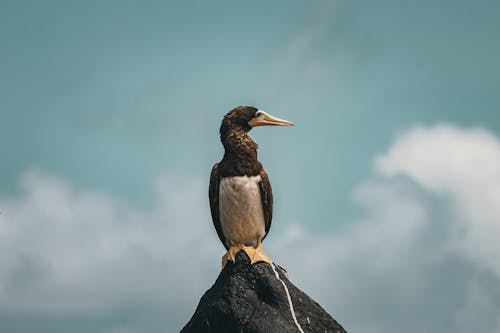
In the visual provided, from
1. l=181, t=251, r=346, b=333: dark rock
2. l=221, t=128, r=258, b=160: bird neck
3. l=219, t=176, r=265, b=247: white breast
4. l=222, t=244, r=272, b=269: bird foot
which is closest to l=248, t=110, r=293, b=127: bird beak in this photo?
l=221, t=128, r=258, b=160: bird neck

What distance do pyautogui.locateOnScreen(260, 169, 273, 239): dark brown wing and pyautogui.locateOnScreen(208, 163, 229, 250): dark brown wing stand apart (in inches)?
21.9

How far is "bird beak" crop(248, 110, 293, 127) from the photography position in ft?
29.6

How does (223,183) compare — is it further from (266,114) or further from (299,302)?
(299,302)

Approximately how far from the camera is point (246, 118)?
893 centimetres

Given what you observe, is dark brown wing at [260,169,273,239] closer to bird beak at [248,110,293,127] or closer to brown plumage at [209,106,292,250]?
brown plumage at [209,106,292,250]

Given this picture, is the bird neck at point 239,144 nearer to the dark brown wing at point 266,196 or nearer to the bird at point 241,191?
the bird at point 241,191

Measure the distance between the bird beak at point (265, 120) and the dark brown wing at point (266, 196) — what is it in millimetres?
633

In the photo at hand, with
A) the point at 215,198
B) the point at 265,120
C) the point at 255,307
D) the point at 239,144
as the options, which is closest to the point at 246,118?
the point at 265,120

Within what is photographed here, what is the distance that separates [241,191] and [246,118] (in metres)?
0.96

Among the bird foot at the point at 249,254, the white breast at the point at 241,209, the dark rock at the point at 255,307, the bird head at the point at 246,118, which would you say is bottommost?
the dark rock at the point at 255,307

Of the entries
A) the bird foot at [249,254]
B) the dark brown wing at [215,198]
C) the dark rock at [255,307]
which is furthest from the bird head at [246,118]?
the dark rock at [255,307]

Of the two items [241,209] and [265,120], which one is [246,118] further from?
[241,209]

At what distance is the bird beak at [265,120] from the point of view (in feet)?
29.6

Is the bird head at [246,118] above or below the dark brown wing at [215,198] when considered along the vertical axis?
above
